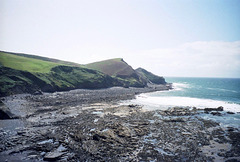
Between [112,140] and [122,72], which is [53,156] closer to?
[112,140]

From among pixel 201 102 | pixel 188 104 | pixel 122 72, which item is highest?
pixel 122 72

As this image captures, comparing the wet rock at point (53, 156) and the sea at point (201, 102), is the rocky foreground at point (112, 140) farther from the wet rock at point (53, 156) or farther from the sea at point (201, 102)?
the sea at point (201, 102)

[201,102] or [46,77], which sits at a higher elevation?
[46,77]

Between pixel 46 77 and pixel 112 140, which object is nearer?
pixel 112 140

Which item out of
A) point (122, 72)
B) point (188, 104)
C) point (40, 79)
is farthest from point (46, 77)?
point (122, 72)

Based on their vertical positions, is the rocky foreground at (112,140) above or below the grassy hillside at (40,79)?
below

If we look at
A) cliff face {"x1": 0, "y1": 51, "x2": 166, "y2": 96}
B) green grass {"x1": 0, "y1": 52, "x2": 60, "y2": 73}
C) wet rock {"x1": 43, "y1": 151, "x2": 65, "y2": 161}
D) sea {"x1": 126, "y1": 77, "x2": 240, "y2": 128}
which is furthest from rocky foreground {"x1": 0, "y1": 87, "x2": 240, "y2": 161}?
green grass {"x1": 0, "y1": 52, "x2": 60, "y2": 73}

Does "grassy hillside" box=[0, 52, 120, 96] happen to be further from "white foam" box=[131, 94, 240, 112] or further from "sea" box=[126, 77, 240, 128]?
"white foam" box=[131, 94, 240, 112]

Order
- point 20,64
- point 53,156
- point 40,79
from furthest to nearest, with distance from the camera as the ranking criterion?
point 20,64, point 40,79, point 53,156

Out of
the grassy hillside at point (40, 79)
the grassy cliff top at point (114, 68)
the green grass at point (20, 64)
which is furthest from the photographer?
the grassy cliff top at point (114, 68)

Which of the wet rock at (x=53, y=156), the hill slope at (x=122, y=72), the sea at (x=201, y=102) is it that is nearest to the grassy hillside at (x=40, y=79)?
the hill slope at (x=122, y=72)

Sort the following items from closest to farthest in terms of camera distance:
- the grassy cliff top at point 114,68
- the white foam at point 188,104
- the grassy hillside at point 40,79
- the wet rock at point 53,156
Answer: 1. the wet rock at point 53,156
2. the white foam at point 188,104
3. the grassy hillside at point 40,79
4. the grassy cliff top at point 114,68

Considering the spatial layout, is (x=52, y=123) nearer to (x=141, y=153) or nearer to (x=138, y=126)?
(x=138, y=126)

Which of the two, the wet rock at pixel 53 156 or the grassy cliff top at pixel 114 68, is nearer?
the wet rock at pixel 53 156
